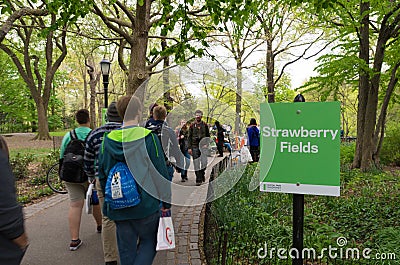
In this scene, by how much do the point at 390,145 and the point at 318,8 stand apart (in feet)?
34.1

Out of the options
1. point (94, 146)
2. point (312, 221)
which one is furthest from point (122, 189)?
point (312, 221)

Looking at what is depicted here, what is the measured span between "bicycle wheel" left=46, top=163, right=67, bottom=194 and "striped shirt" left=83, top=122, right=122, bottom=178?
491 centimetres

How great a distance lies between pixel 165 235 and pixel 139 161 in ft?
2.39

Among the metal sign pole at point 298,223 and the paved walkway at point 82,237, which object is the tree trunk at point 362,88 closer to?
the paved walkway at point 82,237

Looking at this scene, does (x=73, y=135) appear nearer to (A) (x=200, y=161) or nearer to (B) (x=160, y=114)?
(B) (x=160, y=114)

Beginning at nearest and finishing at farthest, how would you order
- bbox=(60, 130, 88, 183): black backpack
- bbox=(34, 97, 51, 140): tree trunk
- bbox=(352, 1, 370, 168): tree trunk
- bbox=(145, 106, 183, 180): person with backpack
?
bbox=(60, 130, 88, 183): black backpack < bbox=(145, 106, 183, 180): person with backpack < bbox=(352, 1, 370, 168): tree trunk < bbox=(34, 97, 51, 140): tree trunk

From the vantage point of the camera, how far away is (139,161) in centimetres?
284

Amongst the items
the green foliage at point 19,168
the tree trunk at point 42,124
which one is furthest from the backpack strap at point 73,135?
the tree trunk at point 42,124

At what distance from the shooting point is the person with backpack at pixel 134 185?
280cm

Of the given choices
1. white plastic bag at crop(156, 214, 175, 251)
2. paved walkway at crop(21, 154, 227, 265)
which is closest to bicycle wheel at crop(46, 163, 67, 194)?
paved walkway at crop(21, 154, 227, 265)

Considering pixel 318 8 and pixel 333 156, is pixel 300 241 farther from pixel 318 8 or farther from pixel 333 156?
pixel 318 8

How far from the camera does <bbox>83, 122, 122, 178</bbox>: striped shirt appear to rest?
3.69 meters

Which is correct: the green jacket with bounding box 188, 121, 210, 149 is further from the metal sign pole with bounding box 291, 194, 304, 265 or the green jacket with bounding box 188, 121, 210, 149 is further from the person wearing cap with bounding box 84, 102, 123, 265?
the metal sign pole with bounding box 291, 194, 304, 265

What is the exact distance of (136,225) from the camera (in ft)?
9.64
